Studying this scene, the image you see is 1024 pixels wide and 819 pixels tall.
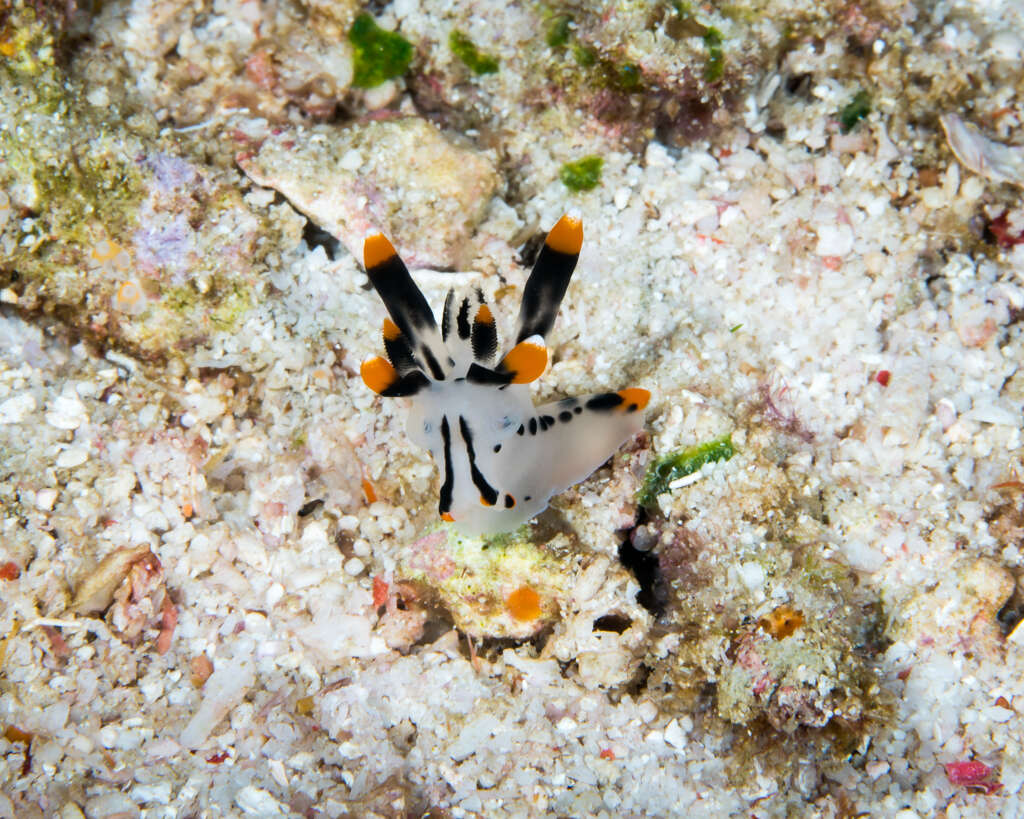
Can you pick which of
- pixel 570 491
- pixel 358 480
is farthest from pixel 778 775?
pixel 358 480

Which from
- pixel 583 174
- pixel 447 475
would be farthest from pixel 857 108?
pixel 447 475

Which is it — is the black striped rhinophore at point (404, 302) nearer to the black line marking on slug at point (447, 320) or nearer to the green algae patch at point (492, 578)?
the black line marking on slug at point (447, 320)

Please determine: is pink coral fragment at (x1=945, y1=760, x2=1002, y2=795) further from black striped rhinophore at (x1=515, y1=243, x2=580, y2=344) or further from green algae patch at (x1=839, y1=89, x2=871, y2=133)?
green algae patch at (x1=839, y1=89, x2=871, y2=133)

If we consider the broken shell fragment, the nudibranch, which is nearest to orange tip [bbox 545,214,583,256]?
the nudibranch

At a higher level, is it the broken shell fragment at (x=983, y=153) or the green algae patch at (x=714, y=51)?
the green algae patch at (x=714, y=51)

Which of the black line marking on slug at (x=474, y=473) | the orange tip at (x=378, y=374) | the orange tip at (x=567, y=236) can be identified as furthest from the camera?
the black line marking on slug at (x=474, y=473)

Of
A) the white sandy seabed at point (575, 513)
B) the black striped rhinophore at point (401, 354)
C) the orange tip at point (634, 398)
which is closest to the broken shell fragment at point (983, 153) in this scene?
the white sandy seabed at point (575, 513)
